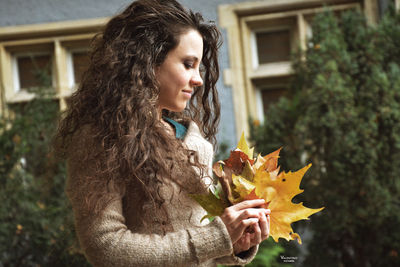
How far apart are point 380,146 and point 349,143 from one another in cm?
22

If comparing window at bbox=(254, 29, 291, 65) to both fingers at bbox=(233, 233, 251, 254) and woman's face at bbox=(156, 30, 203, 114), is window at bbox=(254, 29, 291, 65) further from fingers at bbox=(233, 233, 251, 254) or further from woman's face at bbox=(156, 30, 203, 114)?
fingers at bbox=(233, 233, 251, 254)

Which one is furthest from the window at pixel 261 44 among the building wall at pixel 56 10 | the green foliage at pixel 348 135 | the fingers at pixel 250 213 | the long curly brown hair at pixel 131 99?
the fingers at pixel 250 213

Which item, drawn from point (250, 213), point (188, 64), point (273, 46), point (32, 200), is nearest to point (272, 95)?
point (273, 46)

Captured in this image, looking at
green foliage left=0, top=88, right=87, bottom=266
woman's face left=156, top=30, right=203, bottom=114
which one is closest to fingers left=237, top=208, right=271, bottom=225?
woman's face left=156, top=30, right=203, bottom=114

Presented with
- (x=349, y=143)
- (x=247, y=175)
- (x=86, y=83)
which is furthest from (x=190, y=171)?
(x=349, y=143)

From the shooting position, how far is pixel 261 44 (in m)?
4.71

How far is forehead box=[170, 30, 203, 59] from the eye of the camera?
1.61 meters

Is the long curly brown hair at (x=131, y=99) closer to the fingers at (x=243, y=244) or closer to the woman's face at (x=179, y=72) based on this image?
the woman's face at (x=179, y=72)

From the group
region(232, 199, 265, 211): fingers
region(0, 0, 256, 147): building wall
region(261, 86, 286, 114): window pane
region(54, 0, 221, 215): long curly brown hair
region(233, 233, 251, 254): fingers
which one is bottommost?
region(233, 233, 251, 254): fingers

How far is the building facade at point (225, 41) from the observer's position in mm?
4504

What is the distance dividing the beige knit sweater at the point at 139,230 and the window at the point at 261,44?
3.02m

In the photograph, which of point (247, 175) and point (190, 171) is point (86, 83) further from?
point (247, 175)

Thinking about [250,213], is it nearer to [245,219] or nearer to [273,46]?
[245,219]

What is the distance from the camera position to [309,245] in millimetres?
3963
